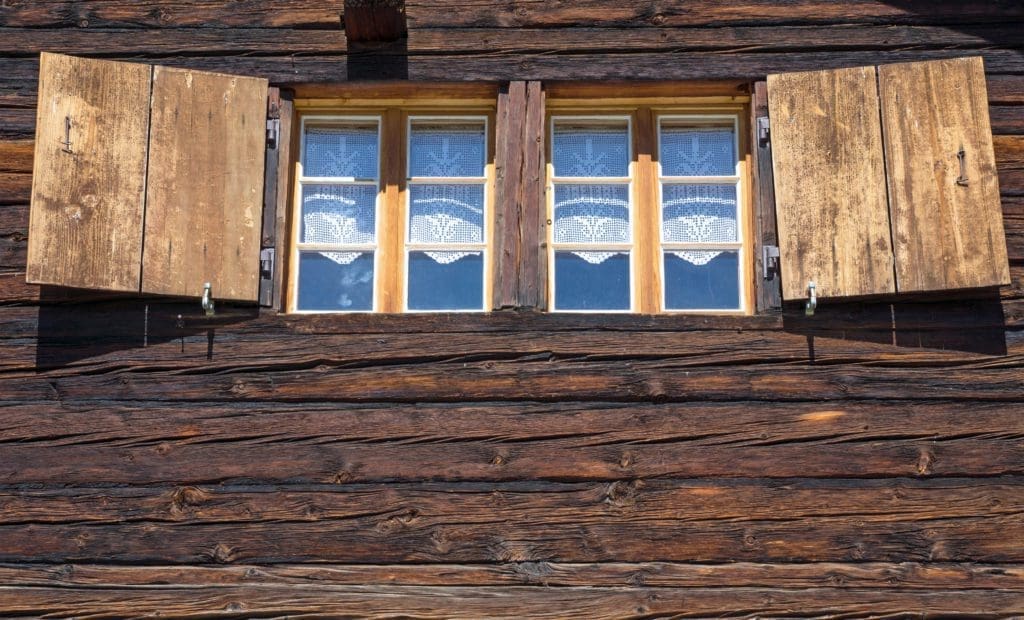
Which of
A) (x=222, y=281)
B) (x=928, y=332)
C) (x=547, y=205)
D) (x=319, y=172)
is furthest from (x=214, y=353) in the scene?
(x=928, y=332)

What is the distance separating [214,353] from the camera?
17.7ft

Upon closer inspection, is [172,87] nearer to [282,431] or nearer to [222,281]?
[222,281]

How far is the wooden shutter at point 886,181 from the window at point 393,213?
1327mm

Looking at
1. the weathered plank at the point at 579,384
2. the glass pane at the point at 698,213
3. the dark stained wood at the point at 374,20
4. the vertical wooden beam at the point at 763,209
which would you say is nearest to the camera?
the weathered plank at the point at 579,384

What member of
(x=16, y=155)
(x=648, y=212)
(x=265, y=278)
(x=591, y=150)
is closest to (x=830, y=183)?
(x=648, y=212)

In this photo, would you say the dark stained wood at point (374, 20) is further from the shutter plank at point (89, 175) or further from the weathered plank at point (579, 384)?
the weathered plank at point (579, 384)

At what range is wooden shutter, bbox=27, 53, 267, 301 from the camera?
17.4ft

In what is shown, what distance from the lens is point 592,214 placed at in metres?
5.74

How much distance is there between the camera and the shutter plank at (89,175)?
5.28m

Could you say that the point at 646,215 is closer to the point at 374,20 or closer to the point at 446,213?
the point at 446,213

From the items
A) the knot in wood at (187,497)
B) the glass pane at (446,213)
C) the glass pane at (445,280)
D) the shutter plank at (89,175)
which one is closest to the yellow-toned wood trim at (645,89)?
the glass pane at (446,213)

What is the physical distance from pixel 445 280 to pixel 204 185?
1087 mm

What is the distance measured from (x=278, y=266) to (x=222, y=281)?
26 cm

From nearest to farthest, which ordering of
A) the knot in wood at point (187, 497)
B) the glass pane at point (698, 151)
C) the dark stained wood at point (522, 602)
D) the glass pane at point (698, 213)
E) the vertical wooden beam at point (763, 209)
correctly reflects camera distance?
1. the dark stained wood at point (522, 602)
2. the knot in wood at point (187, 497)
3. the vertical wooden beam at point (763, 209)
4. the glass pane at point (698, 213)
5. the glass pane at point (698, 151)
